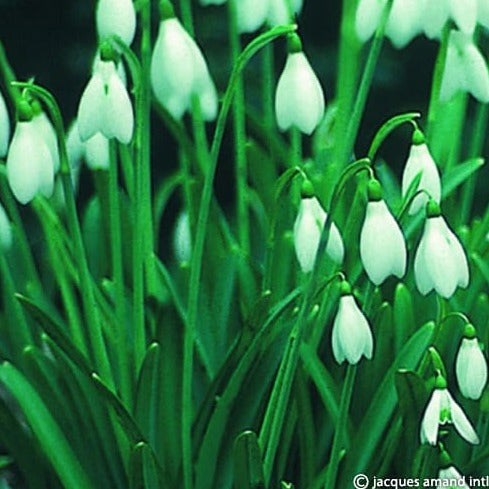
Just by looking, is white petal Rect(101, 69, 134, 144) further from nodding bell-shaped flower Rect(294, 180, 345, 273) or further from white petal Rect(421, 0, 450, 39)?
white petal Rect(421, 0, 450, 39)

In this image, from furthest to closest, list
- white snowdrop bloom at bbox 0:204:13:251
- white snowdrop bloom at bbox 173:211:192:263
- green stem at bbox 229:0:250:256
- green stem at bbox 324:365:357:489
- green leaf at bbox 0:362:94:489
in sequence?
white snowdrop bloom at bbox 173:211:192:263 < green stem at bbox 229:0:250:256 < white snowdrop bloom at bbox 0:204:13:251 < green leaf at bbox 0:362:94:489 < green stem at bbox 324:365:357:489

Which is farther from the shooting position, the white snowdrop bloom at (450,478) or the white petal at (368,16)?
the white petal at (368,16)

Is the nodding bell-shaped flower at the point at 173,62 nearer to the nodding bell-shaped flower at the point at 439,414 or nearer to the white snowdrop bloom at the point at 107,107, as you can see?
the white snowdrop bloom at the point at 107,107

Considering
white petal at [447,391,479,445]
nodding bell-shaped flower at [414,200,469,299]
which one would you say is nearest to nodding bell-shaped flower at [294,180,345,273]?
nodding bell-shaped flower at [414,200,469,299]

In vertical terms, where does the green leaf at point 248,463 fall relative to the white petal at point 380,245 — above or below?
below

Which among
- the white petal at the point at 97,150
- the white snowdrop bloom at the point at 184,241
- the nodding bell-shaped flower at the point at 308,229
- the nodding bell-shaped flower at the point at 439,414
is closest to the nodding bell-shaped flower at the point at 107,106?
the nodding bell-shaped flower at the point at 308,229

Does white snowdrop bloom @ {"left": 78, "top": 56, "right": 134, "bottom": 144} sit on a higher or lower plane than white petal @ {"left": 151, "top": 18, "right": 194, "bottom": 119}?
lower

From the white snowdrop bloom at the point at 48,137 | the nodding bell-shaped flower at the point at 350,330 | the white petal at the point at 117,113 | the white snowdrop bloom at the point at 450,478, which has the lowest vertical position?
the white snowdrop bloom at the point at 450,478

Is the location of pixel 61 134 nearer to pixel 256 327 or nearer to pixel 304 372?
pixel 256 327
